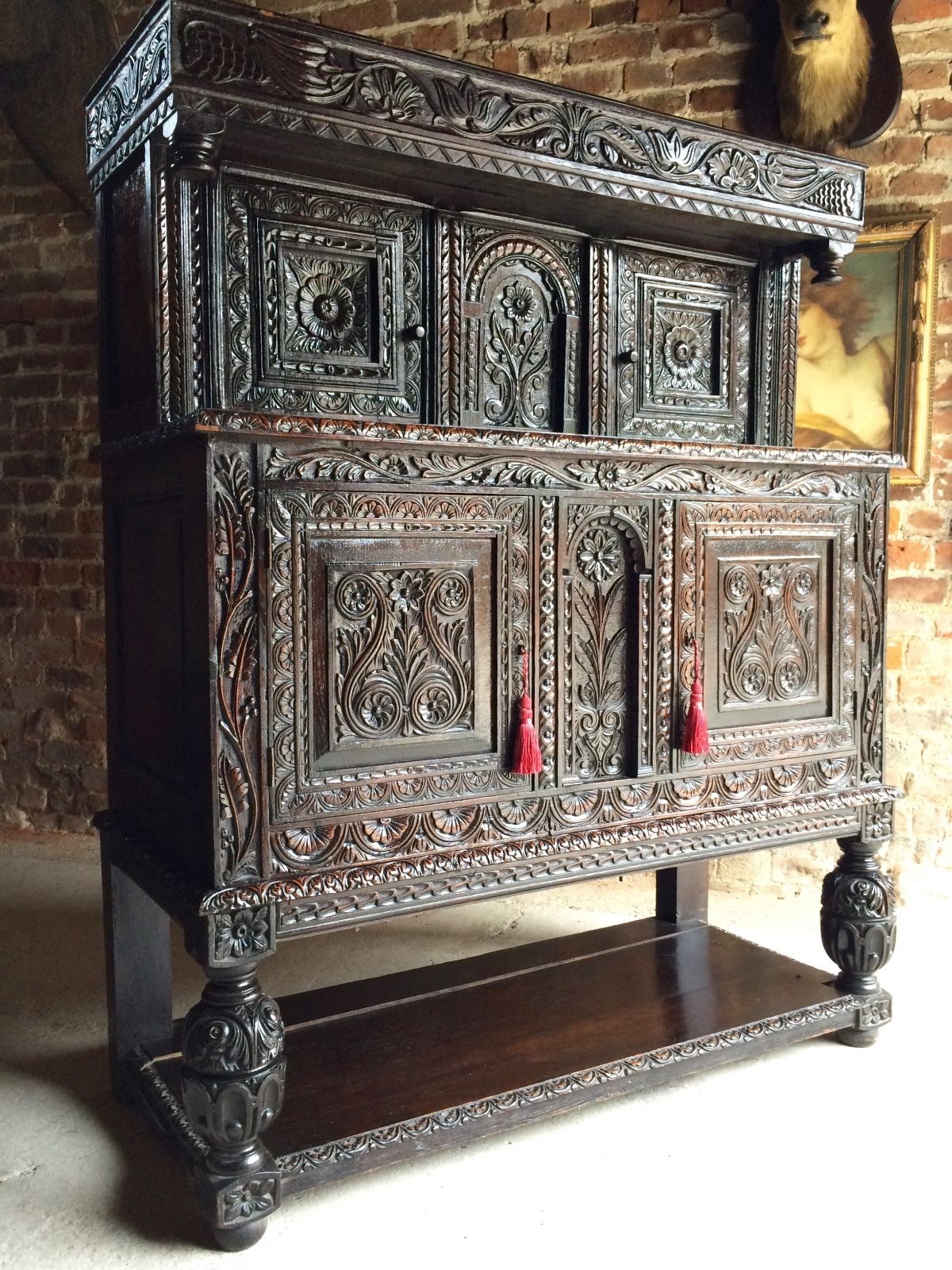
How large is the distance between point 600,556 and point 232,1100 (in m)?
1.20

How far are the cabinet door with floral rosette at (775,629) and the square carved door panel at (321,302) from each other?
690 millimetres

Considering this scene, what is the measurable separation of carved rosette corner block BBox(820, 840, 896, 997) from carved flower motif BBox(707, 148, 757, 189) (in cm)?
150

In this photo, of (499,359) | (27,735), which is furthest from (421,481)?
(27,735)

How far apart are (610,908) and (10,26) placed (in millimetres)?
3805

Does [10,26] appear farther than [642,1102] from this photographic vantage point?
Yes

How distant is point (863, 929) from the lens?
102 inches

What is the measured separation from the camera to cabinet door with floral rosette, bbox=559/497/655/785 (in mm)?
2195

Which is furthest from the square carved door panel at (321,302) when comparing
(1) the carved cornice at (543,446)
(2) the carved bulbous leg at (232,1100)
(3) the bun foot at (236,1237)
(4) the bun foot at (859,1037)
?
(4) the bun foot at (859,1037)

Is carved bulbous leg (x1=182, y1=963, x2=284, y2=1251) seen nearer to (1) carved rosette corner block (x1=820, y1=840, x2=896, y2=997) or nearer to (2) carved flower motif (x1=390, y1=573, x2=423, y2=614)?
(2) carved flower motif (x1=390, y1=573, x2=423, y2=614)

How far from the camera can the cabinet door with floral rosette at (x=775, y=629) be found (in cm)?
234

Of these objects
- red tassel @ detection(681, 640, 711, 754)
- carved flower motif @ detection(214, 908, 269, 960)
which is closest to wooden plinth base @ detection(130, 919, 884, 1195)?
carved flower motif @ detection(214, 908, 269, 960)

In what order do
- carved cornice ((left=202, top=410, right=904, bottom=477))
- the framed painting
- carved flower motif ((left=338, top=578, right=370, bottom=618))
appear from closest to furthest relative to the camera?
carved cornice ((left=202, top=410, right=904, bottom=477))
carved flower motif ((left=338, top=578, right=370, bottom=618))
the framed painting

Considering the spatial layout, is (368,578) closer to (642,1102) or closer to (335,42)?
(335,42)

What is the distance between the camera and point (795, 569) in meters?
2.47
